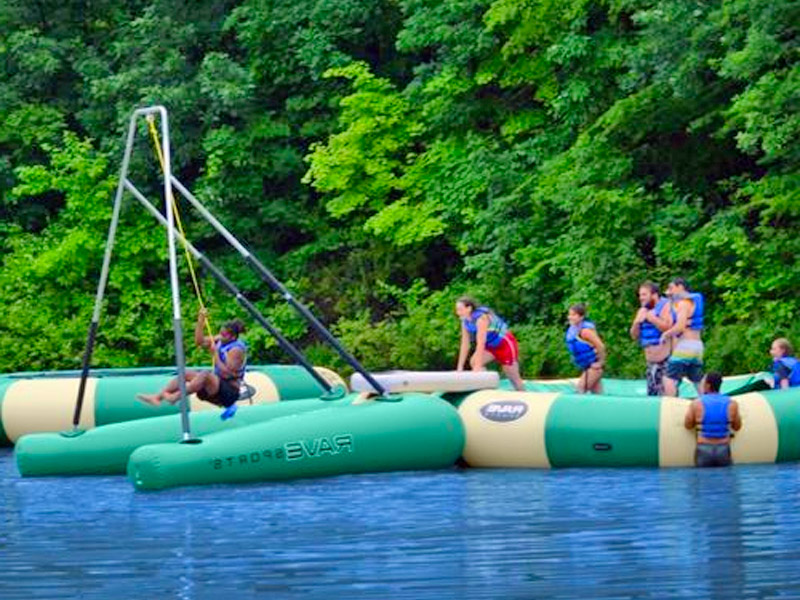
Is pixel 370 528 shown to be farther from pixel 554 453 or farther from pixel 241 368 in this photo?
pixel 241 368

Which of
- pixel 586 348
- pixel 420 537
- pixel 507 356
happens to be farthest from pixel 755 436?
pixel 420 537

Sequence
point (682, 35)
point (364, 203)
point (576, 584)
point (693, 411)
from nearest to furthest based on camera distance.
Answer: point (576, 584) → point (693, 411) → point (682, 35) → point (364, 203)

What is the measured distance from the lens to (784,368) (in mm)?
19672

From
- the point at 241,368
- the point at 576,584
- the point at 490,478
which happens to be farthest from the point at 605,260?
the point at 576,584

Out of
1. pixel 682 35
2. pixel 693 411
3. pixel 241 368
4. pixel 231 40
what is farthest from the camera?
pixel 231 40

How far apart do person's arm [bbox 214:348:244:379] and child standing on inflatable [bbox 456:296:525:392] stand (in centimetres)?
196

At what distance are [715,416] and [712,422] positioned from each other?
3.2 inches

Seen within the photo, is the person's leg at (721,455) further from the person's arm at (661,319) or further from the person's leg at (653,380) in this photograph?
the person's leg at (653,380)

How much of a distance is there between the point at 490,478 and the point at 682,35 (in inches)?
400

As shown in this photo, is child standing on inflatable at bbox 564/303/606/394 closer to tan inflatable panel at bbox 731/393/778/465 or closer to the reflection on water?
the reflection on water

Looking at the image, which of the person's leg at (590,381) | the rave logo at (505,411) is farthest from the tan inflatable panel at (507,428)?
the person's leg at (590,381)

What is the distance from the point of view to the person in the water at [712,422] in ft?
58.4

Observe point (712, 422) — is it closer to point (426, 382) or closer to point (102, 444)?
point (426, 382)

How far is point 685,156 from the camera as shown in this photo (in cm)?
2961
